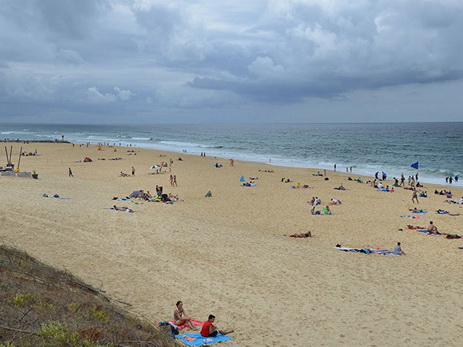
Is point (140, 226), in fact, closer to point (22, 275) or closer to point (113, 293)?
point (113, 293)

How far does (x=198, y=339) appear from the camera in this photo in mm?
8758

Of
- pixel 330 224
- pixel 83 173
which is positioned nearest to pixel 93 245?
pixel 330 224

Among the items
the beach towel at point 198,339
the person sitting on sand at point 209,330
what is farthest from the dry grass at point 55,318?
the person sitting on sand at point 209,330

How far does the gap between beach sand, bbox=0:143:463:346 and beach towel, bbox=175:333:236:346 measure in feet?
1.18

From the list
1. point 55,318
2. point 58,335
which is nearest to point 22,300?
point 55,318

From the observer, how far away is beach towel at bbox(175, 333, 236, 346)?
859cm

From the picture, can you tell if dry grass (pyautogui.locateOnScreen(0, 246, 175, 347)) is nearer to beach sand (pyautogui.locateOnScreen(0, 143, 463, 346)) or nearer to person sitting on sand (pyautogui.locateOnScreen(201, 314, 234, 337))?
person sitting on sand (pyautogui.locateOnScreen(201, 314, 234, 337))

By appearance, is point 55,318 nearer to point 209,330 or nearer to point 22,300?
point 22,300

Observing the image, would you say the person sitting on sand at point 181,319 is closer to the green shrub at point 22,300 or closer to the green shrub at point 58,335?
the green shrub at point 22,300

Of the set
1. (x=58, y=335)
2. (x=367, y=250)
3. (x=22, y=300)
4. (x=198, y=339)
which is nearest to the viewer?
(x=58, y=335)

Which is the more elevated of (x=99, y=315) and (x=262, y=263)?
(x=99, y=315)

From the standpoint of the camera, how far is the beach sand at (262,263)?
988 centimetres

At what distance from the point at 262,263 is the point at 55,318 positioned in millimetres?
8596

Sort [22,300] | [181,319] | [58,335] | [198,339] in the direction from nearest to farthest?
[58,335] < [22,300] < [198,339] < [181,319]
